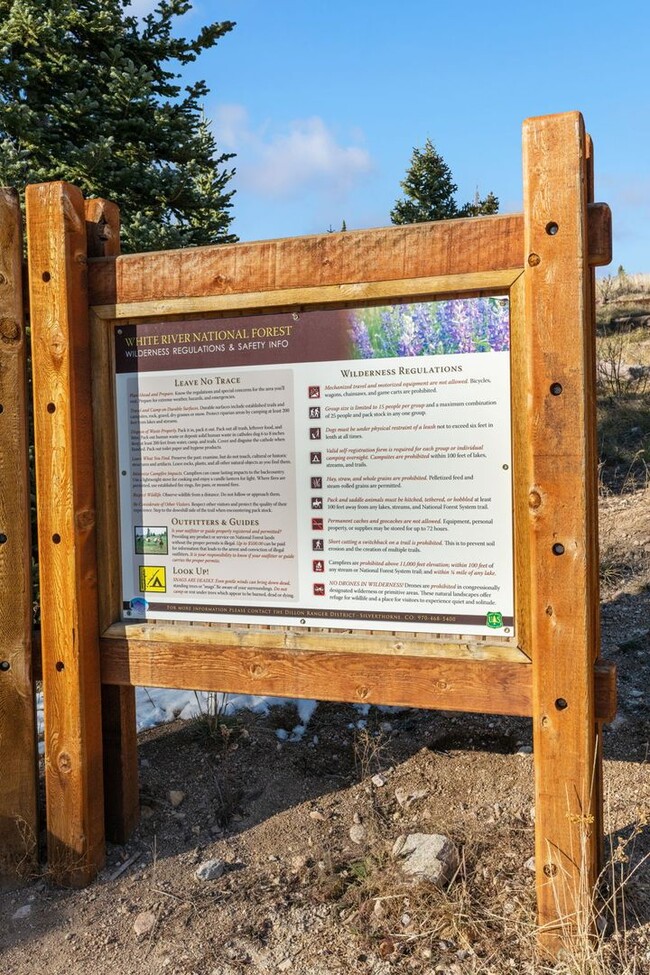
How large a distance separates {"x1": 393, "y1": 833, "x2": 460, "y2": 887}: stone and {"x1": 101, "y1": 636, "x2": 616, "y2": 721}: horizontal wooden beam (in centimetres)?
63

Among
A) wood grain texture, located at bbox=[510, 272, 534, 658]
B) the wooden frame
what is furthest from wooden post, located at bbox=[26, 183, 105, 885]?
wood grain texture, located at bbox=[510, 272, 534, 658]

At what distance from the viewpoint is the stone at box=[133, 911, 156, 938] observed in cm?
276

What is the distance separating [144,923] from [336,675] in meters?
1.12

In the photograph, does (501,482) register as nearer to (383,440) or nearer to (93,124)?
(383,440)

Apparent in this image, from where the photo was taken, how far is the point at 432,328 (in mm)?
2623

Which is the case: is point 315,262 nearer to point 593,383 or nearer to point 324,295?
point 324,295

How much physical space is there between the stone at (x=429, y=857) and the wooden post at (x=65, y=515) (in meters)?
1.23

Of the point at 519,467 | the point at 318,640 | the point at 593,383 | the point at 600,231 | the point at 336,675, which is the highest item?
the point at 600,231

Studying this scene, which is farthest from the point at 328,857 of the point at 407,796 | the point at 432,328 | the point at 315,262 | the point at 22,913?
the point at 315,262

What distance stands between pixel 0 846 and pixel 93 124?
776 centimetres

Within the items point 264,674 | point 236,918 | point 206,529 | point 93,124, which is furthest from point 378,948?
point 93,124

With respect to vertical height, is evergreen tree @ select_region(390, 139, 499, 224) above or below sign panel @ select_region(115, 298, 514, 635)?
above

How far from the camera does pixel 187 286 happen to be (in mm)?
2918

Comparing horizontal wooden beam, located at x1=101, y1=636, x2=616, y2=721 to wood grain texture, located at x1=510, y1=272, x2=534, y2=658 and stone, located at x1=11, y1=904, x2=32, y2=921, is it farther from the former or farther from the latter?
stone, located at x1=11, y1=904, x2=32, y2=921
